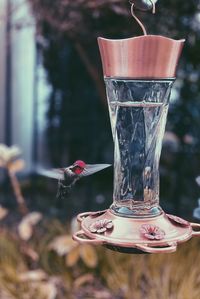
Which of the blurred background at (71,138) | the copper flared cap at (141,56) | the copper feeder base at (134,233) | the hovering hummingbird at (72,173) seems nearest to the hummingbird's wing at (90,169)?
the hovering hummingbird at (72,173)

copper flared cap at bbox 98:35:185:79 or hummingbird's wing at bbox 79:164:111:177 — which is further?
hummingbird's wing at bbox 79:164:111:177

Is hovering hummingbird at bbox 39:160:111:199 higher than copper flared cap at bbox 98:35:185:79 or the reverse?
the reverse

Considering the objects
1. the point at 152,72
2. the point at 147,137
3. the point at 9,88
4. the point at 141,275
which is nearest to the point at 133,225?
the point at 147,137

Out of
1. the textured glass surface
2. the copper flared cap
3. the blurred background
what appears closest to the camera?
the copper flared cap

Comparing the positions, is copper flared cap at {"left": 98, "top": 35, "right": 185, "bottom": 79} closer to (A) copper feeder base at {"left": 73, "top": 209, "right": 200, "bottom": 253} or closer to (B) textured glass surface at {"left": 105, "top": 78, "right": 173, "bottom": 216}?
(B) textured glass surface at {"left": 105, "top": 78, "right": 173, "bottom": 216}

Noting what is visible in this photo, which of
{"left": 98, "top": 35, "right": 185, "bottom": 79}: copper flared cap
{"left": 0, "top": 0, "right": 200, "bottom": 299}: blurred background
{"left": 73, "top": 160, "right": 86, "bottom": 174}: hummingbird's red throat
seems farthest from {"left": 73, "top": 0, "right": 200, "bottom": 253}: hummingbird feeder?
{"left": 0, "top": 0, "right": 200, "bottom": 299}: blurred background

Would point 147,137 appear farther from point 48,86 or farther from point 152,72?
point 48,86

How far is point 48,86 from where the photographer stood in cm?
515

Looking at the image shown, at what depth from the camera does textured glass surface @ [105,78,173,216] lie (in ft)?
4.40

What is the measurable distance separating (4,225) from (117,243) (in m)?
3.00

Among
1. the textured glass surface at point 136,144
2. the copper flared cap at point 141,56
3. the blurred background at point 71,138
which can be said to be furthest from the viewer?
the blurred background at point 71,138

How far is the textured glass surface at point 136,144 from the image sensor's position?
1.34 metres

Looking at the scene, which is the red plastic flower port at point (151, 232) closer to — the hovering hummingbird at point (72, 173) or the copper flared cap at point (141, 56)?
the hovering hummingbird at point (72, 173)

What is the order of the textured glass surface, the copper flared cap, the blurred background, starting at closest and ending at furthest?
the copper flared cap < the textured glass surface < the blurred background
